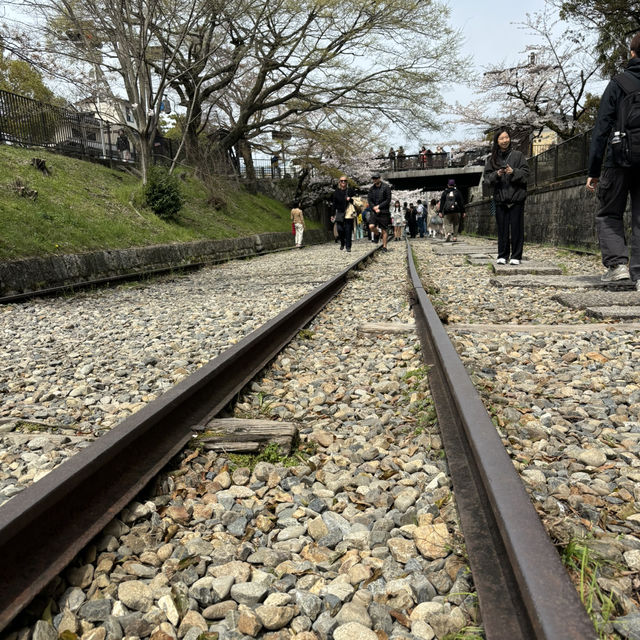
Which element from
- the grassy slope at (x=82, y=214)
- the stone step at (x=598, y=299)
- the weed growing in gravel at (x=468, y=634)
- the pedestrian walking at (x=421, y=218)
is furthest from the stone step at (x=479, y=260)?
the pedestrian walking at (x=421, y=218)

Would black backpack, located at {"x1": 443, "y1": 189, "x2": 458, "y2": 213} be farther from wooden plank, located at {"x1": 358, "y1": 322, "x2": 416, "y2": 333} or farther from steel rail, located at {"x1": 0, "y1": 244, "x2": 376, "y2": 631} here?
steel rail, located at {"x1": 0, "y1": 244, "x2": 376, "y2": 631}

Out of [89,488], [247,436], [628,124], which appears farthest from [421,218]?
[89,488]

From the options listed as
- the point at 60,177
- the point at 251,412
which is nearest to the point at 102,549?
the point at 251,412

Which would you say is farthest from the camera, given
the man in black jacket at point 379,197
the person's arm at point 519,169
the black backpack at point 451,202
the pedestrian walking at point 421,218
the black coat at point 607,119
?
the pedestrian walking at point 421,218

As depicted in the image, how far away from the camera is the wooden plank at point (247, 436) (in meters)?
2.30

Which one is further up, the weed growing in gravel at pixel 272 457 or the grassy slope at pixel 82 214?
the grassy slope at pixel 82 214

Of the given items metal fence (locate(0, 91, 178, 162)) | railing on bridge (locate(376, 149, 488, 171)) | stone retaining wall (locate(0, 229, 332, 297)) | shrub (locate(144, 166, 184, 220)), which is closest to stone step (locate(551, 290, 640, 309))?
stone retaining wall (locate(0, 229, 332, 297))

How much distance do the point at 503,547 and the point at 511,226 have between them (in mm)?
7543

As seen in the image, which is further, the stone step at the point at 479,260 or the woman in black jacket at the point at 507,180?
the stone step at the point at 479,260

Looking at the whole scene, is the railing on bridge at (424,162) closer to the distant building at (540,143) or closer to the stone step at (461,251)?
the distant building at (540,143)

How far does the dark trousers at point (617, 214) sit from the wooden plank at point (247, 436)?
A: 15.0 feet

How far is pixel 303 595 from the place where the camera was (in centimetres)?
142

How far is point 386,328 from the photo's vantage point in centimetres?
448

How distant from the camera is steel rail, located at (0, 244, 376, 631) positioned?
1.36 m
